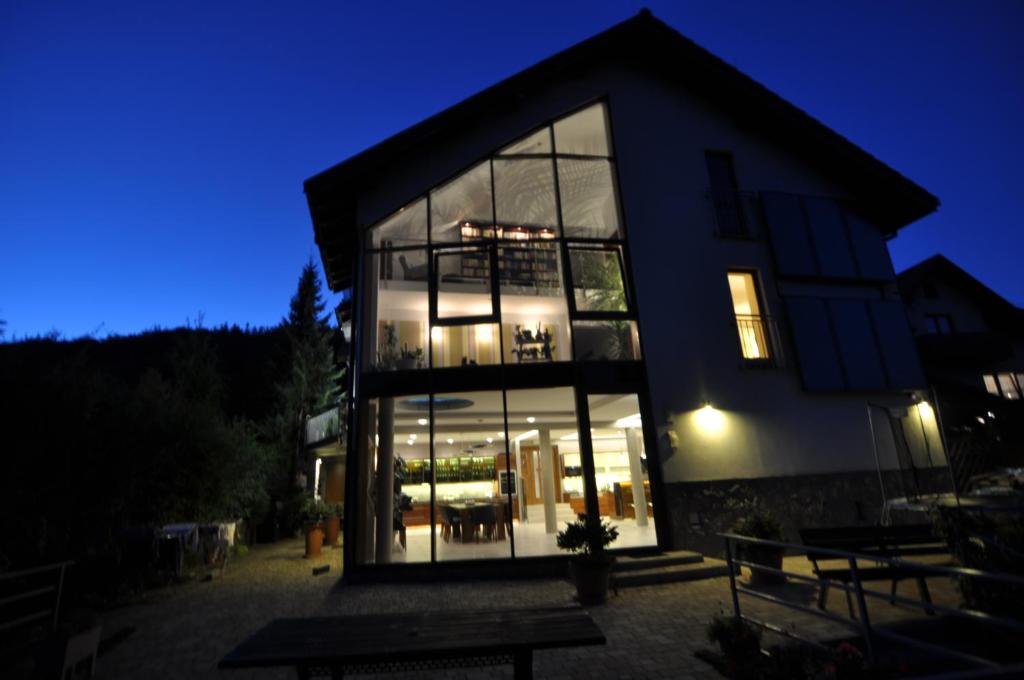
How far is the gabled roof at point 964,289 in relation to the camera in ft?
60.0

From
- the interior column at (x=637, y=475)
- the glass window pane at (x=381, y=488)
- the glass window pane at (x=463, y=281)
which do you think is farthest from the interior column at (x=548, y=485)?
the glass window pane at (x=463, y=281)

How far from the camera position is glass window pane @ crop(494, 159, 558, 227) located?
11.3m

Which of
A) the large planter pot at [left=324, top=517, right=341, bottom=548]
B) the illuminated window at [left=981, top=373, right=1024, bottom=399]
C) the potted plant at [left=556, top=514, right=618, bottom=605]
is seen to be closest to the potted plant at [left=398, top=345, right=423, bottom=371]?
the potted plant at [left=556, top=514, right=618, bottom=605]

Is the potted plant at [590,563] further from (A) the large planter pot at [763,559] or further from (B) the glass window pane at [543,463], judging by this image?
(B) the glass window pane at [543,463]

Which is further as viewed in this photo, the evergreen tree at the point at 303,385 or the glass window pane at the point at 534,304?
the evergreen tree at the point at 303,385

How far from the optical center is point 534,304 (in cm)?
A: 1034

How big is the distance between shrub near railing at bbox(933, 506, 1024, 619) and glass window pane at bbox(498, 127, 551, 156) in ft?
32.0

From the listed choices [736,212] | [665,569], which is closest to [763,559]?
[665,569]

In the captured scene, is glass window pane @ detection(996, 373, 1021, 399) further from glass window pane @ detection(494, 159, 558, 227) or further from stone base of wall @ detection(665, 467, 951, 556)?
glass window pane @ detection(494, 159, 558, 227)

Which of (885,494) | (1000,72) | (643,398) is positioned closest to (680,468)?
(643,398)

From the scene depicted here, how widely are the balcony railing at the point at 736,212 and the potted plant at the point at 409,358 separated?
7700 millimetres

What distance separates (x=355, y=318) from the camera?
1063 cm

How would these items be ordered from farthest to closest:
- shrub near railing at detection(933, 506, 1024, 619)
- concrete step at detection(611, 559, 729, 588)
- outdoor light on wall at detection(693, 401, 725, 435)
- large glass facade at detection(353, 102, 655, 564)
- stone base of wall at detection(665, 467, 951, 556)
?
outdoor light on wall at detection(693, 401, 725, 435) < large glass facade at detection(353, 102, 655, 564) < stone base of wall at detection(665, 467, 951, 556) < concrete step at detection(611, 559, 729, 588) < shrub near railing at detection(933, 506, 1024, 619)

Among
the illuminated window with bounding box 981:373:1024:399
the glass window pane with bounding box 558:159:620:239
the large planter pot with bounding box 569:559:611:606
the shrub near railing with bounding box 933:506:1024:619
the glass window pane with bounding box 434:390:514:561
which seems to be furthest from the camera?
the illuminated window with bounding box 981:373:1024:399
